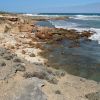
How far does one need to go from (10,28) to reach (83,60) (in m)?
18.3

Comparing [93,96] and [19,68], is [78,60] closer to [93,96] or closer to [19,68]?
[19,68]

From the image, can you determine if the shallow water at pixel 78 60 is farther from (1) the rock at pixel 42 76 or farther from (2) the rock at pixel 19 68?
(2) the rock at pixel 19 68

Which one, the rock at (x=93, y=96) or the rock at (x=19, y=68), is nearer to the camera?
the rock at (x=93, y=96)

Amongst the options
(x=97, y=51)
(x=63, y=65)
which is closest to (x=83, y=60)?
(x=63, y=65)

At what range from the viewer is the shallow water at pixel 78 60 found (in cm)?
1777

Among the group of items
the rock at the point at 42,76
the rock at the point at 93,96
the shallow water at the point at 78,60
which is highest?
the rock at the point at 42,76

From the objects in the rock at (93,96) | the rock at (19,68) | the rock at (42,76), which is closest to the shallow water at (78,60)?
the rock at (42,76)

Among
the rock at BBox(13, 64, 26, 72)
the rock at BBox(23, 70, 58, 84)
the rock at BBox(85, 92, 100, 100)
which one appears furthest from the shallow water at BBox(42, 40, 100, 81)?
the rock at BBox(85, 92, 100, 100)

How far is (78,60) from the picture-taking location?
848 inches

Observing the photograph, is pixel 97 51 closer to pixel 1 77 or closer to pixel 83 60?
pixel 83 60

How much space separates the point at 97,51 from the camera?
1033 inches

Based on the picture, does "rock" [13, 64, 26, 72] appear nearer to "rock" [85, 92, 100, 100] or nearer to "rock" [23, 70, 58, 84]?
"rock" [23, 70, 58, 84]

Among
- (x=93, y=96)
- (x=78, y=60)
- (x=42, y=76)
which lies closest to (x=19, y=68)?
(x=42, y=76)

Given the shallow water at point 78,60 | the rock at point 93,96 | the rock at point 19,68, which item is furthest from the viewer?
the shallow water at point 78,60
